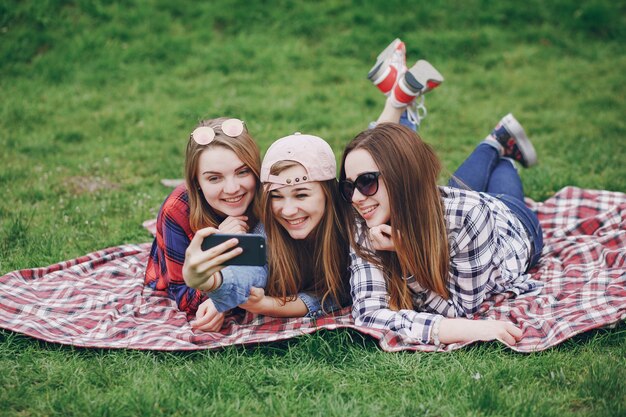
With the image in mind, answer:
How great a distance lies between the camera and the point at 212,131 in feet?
12.6

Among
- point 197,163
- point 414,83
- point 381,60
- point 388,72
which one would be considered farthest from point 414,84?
point 197,163

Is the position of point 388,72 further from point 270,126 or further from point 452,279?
point 270,126

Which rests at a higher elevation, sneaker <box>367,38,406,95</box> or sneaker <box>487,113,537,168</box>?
sneaker <box>367,38,406,95</box>

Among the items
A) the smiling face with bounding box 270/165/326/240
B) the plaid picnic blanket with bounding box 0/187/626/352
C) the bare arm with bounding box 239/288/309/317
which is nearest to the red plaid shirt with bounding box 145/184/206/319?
the plaid picnic blanket with bounding box 0/187/626/352

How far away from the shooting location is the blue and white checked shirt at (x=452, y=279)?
141 inches

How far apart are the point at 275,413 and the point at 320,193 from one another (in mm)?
1306

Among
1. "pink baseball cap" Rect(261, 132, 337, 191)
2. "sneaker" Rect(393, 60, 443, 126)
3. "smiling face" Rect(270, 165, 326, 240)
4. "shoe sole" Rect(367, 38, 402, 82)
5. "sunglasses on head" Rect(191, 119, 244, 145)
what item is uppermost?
"shoe sole" Rect(367, 38, 402, 82)

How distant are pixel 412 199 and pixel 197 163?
1317 mm

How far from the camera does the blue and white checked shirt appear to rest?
11.7 feet

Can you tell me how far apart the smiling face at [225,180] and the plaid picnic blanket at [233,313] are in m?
0.71

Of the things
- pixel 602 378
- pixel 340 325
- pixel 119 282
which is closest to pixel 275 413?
pixel 340 325

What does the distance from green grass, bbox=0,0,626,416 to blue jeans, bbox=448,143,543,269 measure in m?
0.84

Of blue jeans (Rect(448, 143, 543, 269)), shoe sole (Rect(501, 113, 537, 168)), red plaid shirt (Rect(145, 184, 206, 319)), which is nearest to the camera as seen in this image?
red plaid shirt (Rect(145, 184, 206, 319))

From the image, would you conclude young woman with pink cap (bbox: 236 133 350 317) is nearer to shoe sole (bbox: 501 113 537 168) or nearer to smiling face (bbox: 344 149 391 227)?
smiling face (bbox: 344 149 391 227)
